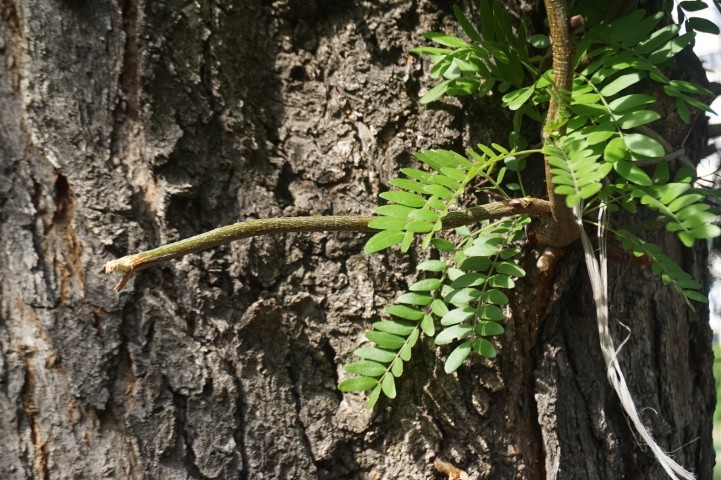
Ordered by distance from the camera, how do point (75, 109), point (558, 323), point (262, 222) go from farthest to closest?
point (558, 323) < point (75, 109) < point (262, 222)

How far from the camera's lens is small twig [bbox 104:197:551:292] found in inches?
42.9

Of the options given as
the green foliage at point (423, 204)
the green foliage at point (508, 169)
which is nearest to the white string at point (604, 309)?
the green foliage at point (508, 169)

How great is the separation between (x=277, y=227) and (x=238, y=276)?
19 centimetres

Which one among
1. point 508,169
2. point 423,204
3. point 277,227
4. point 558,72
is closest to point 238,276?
point 277,227

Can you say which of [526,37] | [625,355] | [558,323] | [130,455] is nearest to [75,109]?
[130,455]

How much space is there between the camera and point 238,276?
1275 millimetres

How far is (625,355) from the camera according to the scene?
143cm

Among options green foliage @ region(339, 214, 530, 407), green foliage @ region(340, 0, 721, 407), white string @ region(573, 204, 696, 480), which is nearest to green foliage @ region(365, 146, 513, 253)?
green foliage @ region(340, 0, 721, 407)

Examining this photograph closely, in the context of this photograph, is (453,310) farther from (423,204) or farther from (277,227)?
(277,227)

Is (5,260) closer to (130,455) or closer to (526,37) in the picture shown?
(130,455)

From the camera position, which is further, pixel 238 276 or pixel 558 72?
pixel 238 276

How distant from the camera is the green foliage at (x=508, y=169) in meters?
1.04

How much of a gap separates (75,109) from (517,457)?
108 cm

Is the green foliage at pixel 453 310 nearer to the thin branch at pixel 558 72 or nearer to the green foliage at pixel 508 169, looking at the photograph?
the green foliage at pixel 508 169
